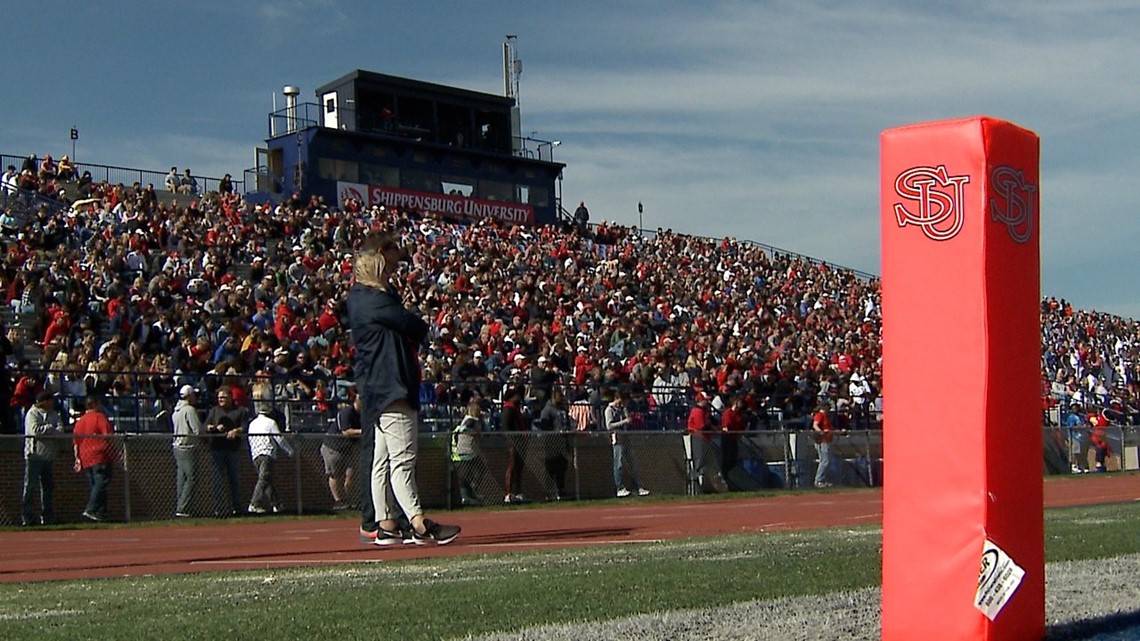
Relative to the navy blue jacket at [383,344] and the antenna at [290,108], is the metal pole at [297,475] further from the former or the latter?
the antenna at [290,108]

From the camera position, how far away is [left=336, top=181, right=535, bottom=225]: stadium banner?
150 feet

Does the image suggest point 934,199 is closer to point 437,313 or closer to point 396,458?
point 396,458

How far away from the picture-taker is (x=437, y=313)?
28562 millimetres

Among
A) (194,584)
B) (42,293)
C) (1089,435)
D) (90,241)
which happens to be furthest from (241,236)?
(194,584)

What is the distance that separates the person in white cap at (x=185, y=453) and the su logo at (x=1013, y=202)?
14.7 m

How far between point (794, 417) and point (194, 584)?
2050 centimetres

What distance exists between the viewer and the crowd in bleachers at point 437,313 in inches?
832

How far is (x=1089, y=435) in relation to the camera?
32688 millimetres

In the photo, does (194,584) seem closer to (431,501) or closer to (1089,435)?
(431,501)

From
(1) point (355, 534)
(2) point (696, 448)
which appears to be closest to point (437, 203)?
(2) point (696, 448)

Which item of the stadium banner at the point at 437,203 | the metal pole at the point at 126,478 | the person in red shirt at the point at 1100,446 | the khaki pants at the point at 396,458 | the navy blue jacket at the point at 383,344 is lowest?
the person in red shirt at the point at 1100,446

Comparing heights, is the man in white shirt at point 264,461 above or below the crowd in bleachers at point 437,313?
below

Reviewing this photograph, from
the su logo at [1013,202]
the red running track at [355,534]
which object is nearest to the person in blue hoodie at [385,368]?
the red running track at [355,534]

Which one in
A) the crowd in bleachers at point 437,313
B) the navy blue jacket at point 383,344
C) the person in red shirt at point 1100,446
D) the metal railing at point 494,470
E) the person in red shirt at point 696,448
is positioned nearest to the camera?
the navy blue jacket at point 383,344
